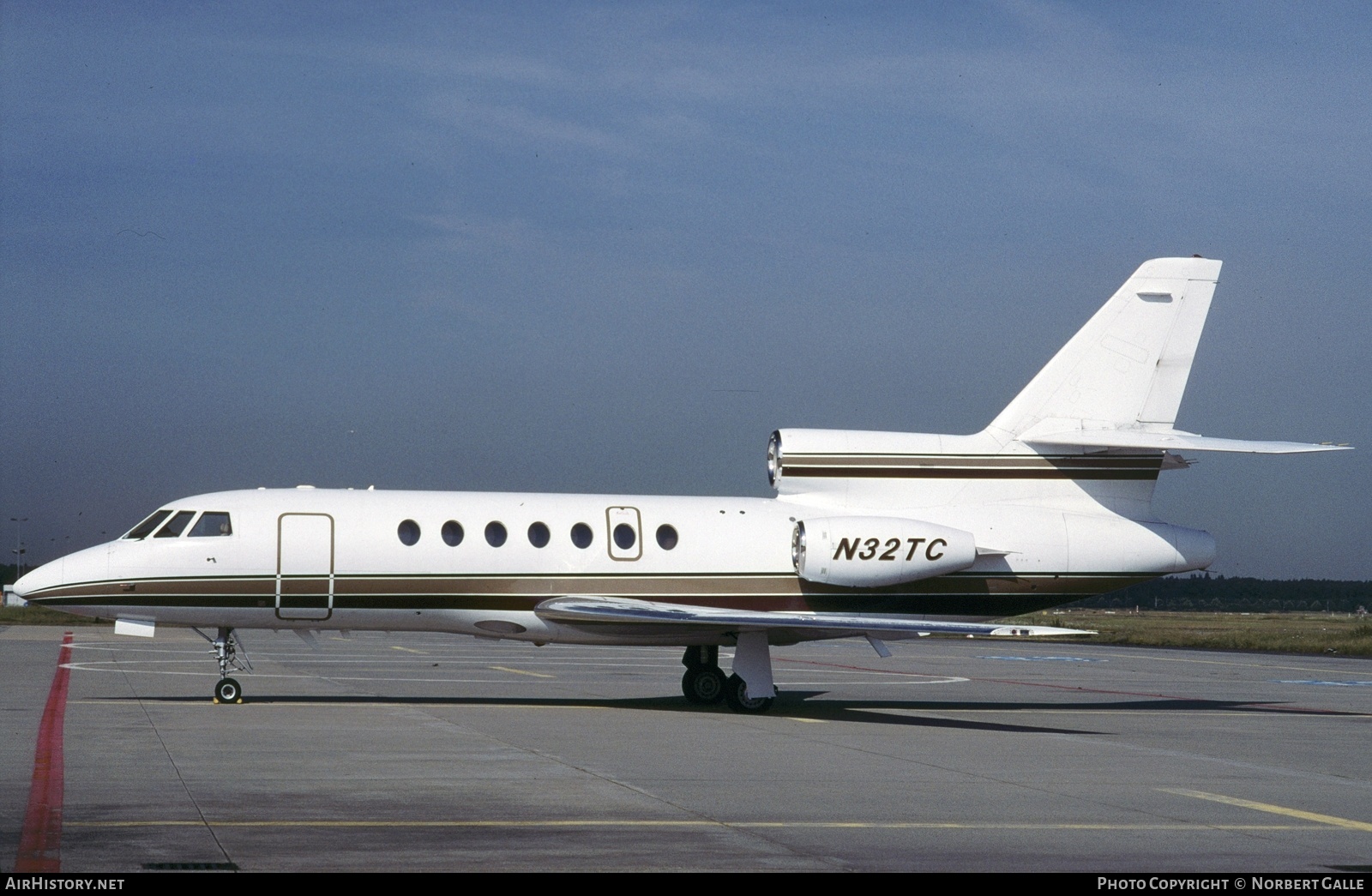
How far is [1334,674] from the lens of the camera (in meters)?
35.7

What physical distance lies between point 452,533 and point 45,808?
10171 millimetres

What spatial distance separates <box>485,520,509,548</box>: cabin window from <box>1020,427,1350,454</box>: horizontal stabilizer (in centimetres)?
815

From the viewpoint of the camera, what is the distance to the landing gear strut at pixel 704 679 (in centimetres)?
2262

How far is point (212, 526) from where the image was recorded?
20.8 m

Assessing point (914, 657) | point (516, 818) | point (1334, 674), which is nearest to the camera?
point (516, 818)

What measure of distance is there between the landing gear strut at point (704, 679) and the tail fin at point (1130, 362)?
5796 millimetres

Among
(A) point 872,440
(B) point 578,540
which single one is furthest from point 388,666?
(A) point 872,440

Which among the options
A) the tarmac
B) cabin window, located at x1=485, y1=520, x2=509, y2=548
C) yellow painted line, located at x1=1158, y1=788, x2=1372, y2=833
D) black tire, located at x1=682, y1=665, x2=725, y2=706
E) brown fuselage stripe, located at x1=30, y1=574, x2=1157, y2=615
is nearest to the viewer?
the tarmac

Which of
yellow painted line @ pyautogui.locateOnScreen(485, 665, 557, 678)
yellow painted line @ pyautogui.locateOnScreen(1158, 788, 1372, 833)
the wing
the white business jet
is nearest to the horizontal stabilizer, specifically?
the white business jet

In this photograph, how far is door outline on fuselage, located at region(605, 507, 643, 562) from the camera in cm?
2166

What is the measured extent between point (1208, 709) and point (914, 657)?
17.5 m

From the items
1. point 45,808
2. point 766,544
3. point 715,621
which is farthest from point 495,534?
point 45,808

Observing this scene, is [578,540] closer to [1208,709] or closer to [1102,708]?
[1102,708]

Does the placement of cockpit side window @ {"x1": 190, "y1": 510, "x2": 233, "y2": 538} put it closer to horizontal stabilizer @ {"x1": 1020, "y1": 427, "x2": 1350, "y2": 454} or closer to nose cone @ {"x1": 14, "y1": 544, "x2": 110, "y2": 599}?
nose cone @ {"x1": 14, "y1": 544, "x2": 110, "y2": 599}
